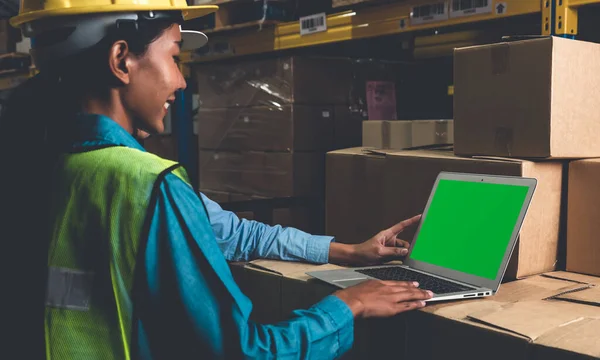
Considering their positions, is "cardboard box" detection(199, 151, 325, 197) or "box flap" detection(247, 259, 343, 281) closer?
"box flap" detection(247, 259, 343, 281)

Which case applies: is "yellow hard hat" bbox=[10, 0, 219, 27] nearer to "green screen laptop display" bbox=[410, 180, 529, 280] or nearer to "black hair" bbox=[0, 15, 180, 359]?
"black hair" bbox=[0, 15, 180, 359]

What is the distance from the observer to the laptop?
1.39m

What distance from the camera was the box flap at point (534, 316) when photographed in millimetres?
1105

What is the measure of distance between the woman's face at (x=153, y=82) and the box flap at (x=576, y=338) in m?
0.78

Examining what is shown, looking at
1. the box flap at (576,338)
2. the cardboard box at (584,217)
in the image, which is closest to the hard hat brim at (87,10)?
the box flap at (576,338)

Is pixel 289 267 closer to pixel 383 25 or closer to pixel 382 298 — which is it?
pixel 382 298

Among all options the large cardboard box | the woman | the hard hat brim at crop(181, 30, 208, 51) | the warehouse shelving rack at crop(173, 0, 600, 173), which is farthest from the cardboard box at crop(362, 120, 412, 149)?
the woman

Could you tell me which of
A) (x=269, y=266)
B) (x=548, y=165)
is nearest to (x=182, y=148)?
(x=269, y=266)

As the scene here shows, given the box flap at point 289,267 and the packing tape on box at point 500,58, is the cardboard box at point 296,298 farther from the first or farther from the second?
the packing tape on box at point 500,58

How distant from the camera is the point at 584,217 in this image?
1572mm

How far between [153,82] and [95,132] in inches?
5.8

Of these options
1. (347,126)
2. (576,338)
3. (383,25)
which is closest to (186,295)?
(576,338)

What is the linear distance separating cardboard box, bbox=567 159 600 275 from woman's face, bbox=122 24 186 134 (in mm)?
1008

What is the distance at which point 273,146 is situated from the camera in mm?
2789
